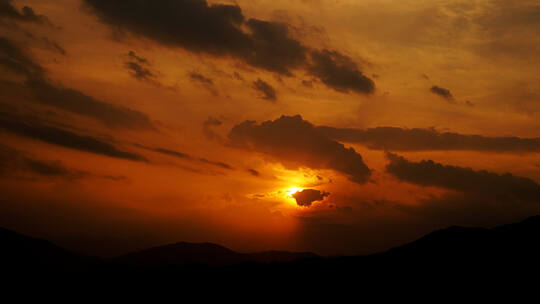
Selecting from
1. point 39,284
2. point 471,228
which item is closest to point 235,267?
point 39,284

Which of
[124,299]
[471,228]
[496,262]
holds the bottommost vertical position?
[124,299]

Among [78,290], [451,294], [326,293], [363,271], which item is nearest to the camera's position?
[451,294]

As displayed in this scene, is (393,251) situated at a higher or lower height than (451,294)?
higher

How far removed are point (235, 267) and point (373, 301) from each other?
158 ft

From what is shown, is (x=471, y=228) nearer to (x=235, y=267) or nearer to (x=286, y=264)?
(x=286, y=264)

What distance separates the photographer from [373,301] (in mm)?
98875

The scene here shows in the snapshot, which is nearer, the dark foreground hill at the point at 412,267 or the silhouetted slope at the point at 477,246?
the dark foreground hill at the point at 412,267

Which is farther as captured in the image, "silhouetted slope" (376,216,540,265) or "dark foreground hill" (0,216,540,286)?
"silhouetted slope" (376,216,540,265)

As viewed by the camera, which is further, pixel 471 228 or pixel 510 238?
pixel 471 228

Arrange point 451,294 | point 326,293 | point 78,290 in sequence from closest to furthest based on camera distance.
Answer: point 451,294, point 326,293, point 78,290

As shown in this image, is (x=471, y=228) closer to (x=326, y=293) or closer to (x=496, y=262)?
(x=496, y=262)

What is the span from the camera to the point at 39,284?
13762cm

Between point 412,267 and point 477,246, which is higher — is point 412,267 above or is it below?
below

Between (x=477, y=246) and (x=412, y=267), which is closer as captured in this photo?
(x=412, y=267)
